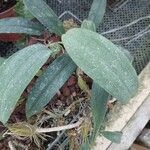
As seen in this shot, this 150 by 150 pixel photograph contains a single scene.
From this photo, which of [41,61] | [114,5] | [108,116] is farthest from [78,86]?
[114,5]

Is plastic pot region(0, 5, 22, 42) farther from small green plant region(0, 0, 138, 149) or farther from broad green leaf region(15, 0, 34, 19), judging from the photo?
small green plant region(0, 0, 138, 149)

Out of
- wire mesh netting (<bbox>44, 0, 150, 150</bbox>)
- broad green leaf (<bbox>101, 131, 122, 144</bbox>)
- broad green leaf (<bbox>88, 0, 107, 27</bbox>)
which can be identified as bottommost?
broad green leaf (<bbox>101, 131, 122, 144</bbox>)

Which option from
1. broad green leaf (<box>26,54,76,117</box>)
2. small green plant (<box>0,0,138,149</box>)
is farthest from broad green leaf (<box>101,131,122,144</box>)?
broad green leaf (<box>26,54,76,117</box>)

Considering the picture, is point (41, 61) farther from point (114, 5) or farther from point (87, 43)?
point (114, 5)

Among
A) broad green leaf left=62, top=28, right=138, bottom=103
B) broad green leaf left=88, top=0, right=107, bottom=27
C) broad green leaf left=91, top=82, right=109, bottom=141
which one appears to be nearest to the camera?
broad green leaf left=62, top=28, right=138, bottom=103

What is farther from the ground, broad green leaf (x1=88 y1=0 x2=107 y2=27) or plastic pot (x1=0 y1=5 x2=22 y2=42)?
broad green leaf (x1=88 y1=0 x2=107 y2=27)

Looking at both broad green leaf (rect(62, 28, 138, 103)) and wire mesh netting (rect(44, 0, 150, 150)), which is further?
wire mesh netting (rect(44, 0, 150, 150))

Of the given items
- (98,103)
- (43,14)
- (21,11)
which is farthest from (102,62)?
(21,11)
